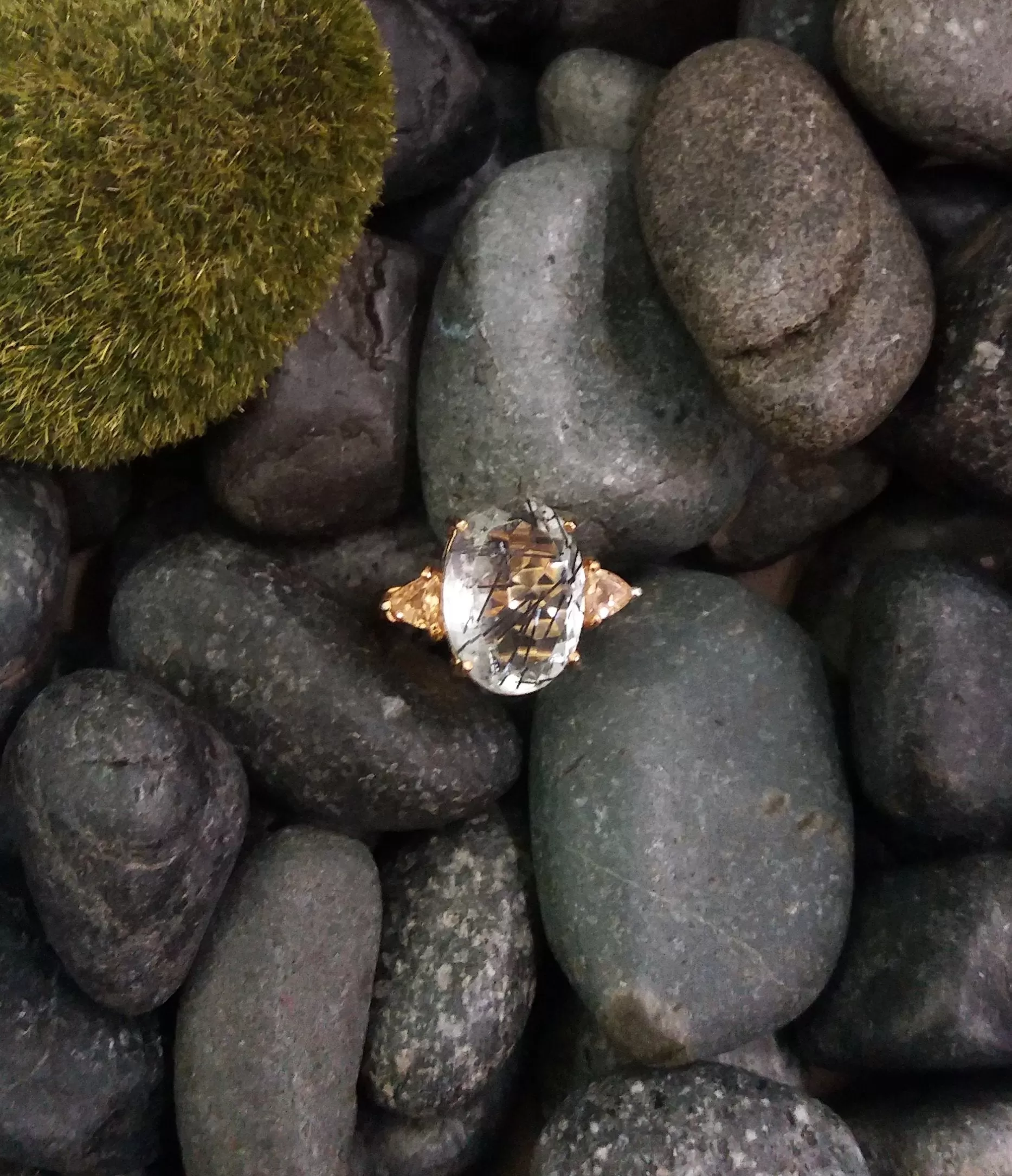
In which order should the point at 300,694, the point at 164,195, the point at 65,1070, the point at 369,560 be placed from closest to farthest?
the point at 164,195
the point at 65,1070
the point at 300,694
the point at 369,560

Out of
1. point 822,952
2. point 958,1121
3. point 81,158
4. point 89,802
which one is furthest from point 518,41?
point 958,1121

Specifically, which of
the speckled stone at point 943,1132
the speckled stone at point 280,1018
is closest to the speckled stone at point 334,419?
the speckled stone at point 280,1018

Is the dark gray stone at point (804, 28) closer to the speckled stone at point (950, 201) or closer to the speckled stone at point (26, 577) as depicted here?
the speckled stone at point (950, 201)

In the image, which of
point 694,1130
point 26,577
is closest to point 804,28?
point 26,577

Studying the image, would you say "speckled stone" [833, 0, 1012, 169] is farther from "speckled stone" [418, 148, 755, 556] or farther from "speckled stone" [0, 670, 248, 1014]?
"speckled stone" [0, 670, 248, 1014]

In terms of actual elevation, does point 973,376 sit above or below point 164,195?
below

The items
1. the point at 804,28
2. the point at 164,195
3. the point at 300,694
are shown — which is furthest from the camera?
the point at 804,28

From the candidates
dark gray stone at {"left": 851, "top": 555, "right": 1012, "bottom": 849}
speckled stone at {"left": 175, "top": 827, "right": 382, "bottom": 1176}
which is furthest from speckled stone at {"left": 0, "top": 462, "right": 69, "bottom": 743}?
dark gray stone at {"left": 851, "top": 555, "right": 1012, "bottom": 849}

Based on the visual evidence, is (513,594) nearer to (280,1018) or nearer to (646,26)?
(280,1018)
